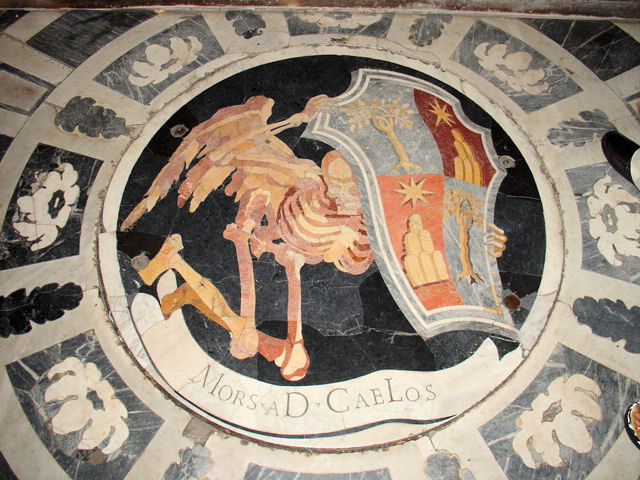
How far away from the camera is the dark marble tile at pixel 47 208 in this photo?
154 inches

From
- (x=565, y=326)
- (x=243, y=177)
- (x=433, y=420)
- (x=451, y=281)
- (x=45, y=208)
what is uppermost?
Result: (x=243, y=177)

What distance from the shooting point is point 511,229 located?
4.07 meters

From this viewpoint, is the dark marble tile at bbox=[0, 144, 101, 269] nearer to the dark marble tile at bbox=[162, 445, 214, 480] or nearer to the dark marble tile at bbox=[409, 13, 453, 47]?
the dark marble tile at bbox=[162, 445, 214, 480]

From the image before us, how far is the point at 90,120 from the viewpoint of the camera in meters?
4.35

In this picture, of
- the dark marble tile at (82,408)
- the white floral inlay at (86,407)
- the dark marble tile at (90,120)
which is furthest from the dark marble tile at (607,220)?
the dark marble tile at (90,120)

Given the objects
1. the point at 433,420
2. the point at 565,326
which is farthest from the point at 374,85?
the point at 433,420

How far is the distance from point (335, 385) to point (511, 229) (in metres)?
1.93

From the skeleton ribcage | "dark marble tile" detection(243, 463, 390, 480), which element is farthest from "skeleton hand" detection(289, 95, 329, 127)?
"dark marble tile" detection(243, 463, 390, 480)

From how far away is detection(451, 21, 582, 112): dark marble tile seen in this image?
4.61 metres

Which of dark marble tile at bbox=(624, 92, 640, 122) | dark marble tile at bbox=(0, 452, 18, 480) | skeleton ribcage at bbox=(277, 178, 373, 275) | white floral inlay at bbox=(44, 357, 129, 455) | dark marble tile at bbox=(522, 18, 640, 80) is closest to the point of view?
dark marble tile at bbox=(0, 452, 18, 480)

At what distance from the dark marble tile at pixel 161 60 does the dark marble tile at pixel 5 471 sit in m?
3.05

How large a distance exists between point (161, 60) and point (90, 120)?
891 millimetres

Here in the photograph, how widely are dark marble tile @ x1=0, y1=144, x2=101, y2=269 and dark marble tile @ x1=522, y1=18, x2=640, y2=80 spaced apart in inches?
179

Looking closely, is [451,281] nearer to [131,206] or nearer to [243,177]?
[243,177]
